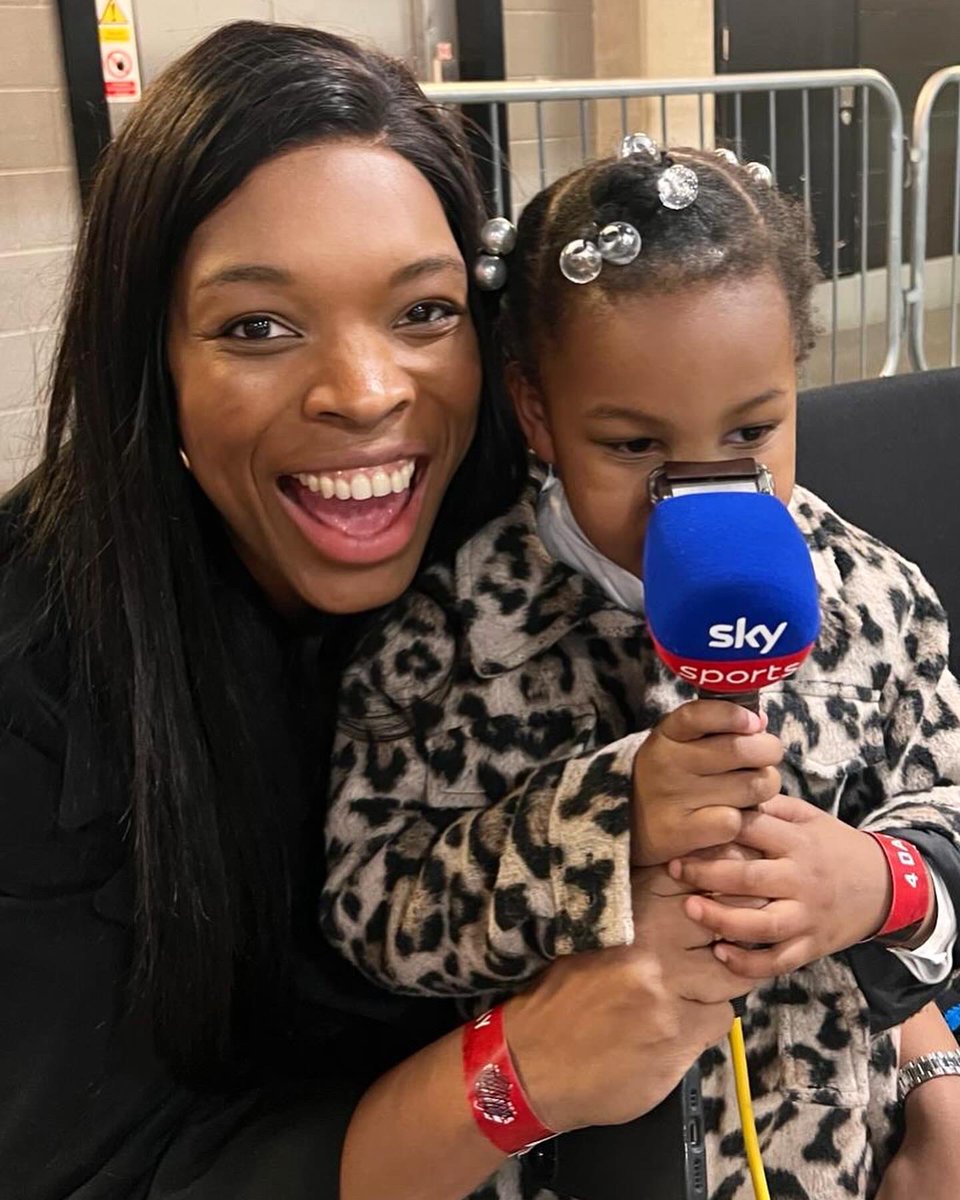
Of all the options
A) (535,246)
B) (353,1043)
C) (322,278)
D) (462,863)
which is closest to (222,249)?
(322,278)

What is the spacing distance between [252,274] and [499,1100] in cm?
63

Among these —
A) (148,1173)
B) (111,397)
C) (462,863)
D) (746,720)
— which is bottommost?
(148,1173)

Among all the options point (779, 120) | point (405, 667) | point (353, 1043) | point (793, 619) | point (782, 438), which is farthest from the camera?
point (779, 120)

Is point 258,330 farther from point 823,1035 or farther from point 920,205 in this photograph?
point 920,205

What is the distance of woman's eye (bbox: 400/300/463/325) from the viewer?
1039 mm

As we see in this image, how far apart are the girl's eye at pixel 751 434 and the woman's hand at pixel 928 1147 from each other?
63cm

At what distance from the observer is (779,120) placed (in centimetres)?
371

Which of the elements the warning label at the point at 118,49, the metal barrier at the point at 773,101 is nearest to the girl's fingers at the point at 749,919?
the metal barrier at the point at 773,101

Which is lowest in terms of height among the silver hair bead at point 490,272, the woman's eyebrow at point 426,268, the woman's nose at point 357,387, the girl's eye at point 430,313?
the woman's nose at point 357,387

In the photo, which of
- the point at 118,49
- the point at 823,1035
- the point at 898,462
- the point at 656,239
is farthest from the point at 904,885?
the point at 118,49

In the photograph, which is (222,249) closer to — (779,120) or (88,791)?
(88,791)

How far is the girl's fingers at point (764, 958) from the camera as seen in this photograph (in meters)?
0.90

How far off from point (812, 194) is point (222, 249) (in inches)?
125

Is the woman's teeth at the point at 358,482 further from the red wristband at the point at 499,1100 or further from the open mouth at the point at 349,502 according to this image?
the red wristband at the point at 499,1100
